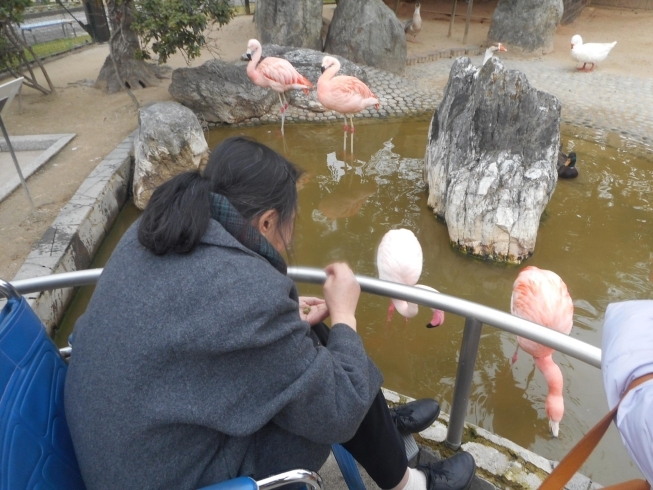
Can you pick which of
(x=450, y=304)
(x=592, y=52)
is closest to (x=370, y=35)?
(x=592, y=52)

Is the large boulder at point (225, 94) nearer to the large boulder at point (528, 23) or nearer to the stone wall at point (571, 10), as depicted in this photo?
the large boulder at point (528, 23)

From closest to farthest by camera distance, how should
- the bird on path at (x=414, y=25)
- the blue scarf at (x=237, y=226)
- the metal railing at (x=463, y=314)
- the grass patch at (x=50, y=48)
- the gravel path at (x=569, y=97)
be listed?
the blue scarf at (x=237, y=226) → the metal railing at (x=463, y=314) → the gravel path at (x=569, y=97) → the bird on path at (x=414, y=25) → the grass patch at (x=50, y=48)

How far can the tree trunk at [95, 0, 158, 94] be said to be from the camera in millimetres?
7129

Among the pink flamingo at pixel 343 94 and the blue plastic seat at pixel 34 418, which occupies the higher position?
the blue plastic seat at pixel 34 418

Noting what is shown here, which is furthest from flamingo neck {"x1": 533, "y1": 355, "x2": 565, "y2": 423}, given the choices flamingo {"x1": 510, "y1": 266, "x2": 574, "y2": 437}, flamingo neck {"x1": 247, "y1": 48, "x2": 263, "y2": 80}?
flamingo neck {"x1": 247, "y1": 48, "x2": 263, "y2": 80}

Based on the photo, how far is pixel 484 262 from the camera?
153 inches

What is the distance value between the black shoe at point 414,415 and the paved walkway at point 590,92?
578 cm

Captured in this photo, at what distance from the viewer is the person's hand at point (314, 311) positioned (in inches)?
54.7

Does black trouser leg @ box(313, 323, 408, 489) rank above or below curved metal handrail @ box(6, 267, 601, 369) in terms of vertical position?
below

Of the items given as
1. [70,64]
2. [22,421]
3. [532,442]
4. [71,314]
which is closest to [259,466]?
[22,421]

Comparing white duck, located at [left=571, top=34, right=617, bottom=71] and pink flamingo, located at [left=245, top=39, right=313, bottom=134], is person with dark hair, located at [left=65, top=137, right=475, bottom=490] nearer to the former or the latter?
pink flamingo, located at [left=245, top=39, right=313, bottom=134]

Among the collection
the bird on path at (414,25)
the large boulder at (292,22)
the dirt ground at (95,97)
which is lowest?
the dirt ground at (95,97)

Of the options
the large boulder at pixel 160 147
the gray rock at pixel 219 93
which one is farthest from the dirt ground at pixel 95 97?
the gray rock at pixel 219 93

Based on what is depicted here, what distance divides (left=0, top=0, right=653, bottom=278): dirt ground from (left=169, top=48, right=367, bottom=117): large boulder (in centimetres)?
77
